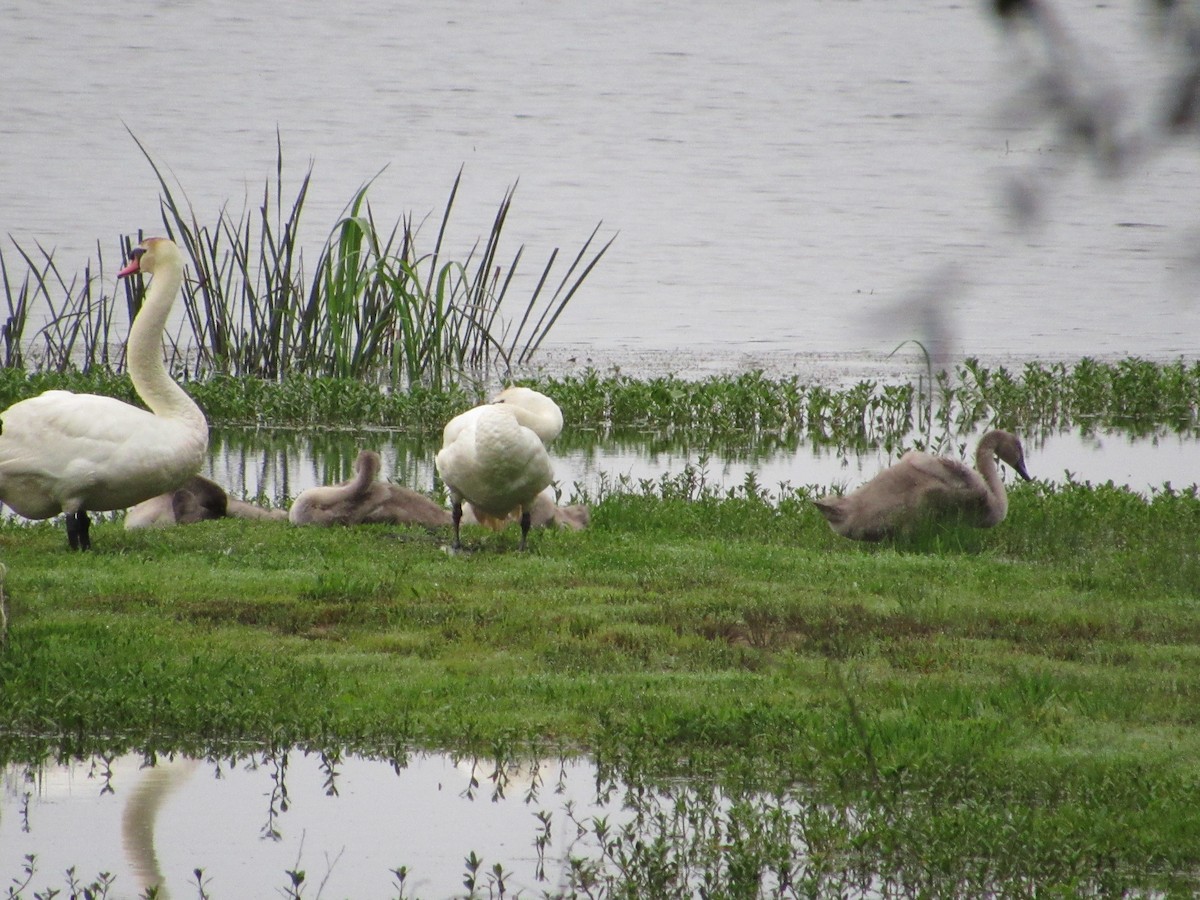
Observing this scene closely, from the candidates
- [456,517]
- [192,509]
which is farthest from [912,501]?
[192,509]

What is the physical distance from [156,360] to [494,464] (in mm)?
2054

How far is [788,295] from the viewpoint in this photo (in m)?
27.8

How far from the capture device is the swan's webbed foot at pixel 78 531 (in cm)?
858

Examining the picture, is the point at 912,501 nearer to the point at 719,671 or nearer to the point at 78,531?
the point at 719,671

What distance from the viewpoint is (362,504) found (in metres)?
9.88

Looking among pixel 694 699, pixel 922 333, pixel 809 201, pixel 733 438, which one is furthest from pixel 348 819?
pixel 809 201

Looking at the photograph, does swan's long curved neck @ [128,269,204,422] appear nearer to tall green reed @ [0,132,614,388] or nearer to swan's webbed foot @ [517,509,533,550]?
swan's webbed foot @ [517,509,533,550]

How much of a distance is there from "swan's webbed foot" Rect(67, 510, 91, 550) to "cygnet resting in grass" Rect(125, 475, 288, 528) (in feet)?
3.45

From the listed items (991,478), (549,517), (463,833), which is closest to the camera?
(463,833)

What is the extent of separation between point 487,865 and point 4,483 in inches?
184

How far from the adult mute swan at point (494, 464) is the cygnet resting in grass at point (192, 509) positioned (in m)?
1.58

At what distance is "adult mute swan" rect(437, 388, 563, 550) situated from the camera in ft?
28.3

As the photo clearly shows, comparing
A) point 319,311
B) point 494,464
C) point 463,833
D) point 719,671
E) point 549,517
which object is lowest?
point 463,833

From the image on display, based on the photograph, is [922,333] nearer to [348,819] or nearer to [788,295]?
[348,819]
